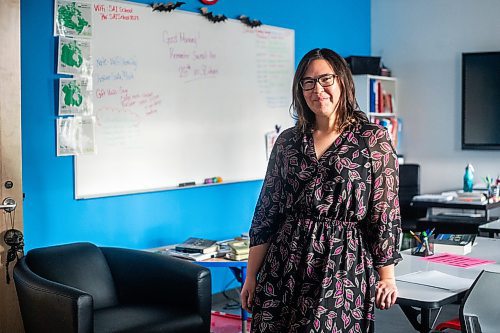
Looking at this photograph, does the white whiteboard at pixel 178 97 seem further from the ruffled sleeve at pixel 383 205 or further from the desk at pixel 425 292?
the ruffled sleeve at pixel 383 205

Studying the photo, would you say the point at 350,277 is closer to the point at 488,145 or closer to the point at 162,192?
the point at 162,192

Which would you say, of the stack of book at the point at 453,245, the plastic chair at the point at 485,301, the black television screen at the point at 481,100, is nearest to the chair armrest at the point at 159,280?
the stack of book at the point at 453,245

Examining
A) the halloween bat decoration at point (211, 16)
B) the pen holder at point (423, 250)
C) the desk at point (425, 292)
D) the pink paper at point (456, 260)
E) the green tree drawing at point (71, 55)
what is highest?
the halloween bat decoration at point (211, 16)

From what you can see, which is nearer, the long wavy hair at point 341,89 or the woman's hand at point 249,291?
the long wavy hair at point 341,89

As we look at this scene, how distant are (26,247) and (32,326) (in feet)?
2.28

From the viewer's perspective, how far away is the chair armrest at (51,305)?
292 centimetres

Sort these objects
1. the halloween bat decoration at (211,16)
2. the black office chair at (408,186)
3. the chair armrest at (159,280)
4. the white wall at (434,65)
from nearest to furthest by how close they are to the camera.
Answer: the chair armrest at (159,280) < the halloween bat decoration at (211,16) < the black office chair at (408,186) < the white wall at (434,65)

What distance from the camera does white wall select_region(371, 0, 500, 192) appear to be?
6.18 metres

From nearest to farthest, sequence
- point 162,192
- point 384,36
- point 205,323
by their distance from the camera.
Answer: point 205,323 < point 162,192 < point 384,36

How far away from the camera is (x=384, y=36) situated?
667cm

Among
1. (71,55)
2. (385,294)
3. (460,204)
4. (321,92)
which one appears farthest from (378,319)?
(321,92)

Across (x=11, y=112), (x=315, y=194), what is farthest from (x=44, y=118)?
(x=315, y=194)

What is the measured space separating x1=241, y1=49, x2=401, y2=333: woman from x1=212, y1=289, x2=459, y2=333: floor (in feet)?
7.25

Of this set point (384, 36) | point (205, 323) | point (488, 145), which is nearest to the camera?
point (205, 323)
